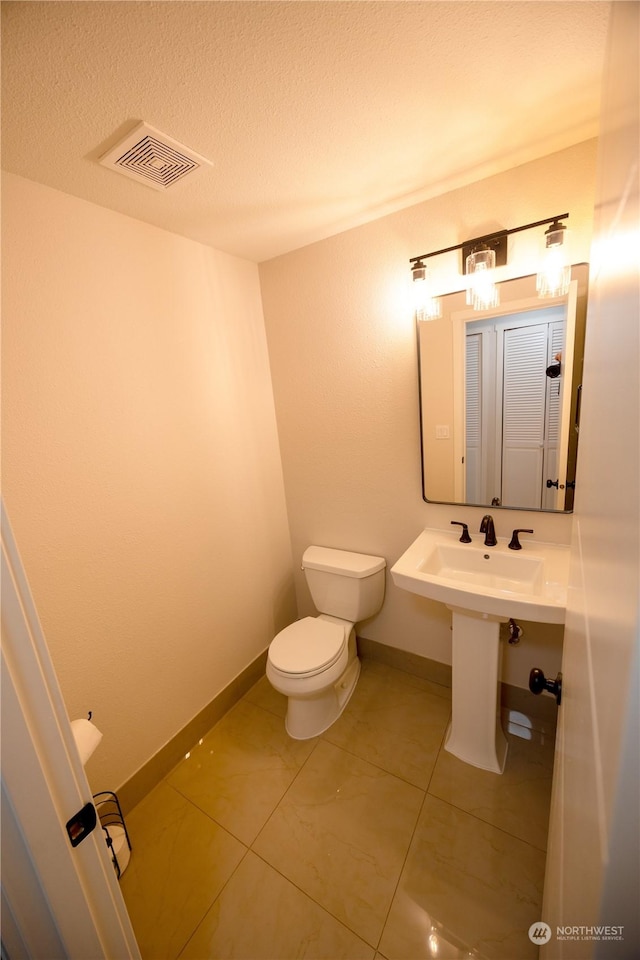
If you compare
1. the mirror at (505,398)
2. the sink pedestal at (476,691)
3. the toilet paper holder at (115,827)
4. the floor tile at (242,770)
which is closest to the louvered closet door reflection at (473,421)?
the mirror at (505,398)

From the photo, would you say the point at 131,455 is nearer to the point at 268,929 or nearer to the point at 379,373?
the point at 379,373

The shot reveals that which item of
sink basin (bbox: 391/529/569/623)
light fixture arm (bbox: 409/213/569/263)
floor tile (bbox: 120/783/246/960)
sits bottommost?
floor tile (bbox: 120/783/246/960)

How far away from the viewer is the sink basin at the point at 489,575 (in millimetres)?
1140

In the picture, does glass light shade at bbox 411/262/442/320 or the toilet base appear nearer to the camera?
glass light shade at bbox 411/262/442/320

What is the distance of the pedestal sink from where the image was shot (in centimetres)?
125

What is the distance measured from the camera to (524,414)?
1.40 meters

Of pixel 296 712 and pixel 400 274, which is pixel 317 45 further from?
pixel 296 712

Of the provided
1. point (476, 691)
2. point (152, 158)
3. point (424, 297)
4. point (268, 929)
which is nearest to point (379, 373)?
point (424, 297)

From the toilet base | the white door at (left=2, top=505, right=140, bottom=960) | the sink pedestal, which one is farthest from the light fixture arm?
the toilet base

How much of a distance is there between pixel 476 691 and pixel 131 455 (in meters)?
1.69

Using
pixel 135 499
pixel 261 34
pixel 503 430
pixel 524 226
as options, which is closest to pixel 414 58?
pixel 261 34

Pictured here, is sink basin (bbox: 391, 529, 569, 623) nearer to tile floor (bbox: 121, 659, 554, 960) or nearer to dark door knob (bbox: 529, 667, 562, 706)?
dark door knob (bbox: 529, 667, 562, 706)

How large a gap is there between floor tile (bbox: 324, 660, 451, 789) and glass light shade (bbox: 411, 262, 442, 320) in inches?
73.0

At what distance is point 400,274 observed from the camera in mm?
1539
